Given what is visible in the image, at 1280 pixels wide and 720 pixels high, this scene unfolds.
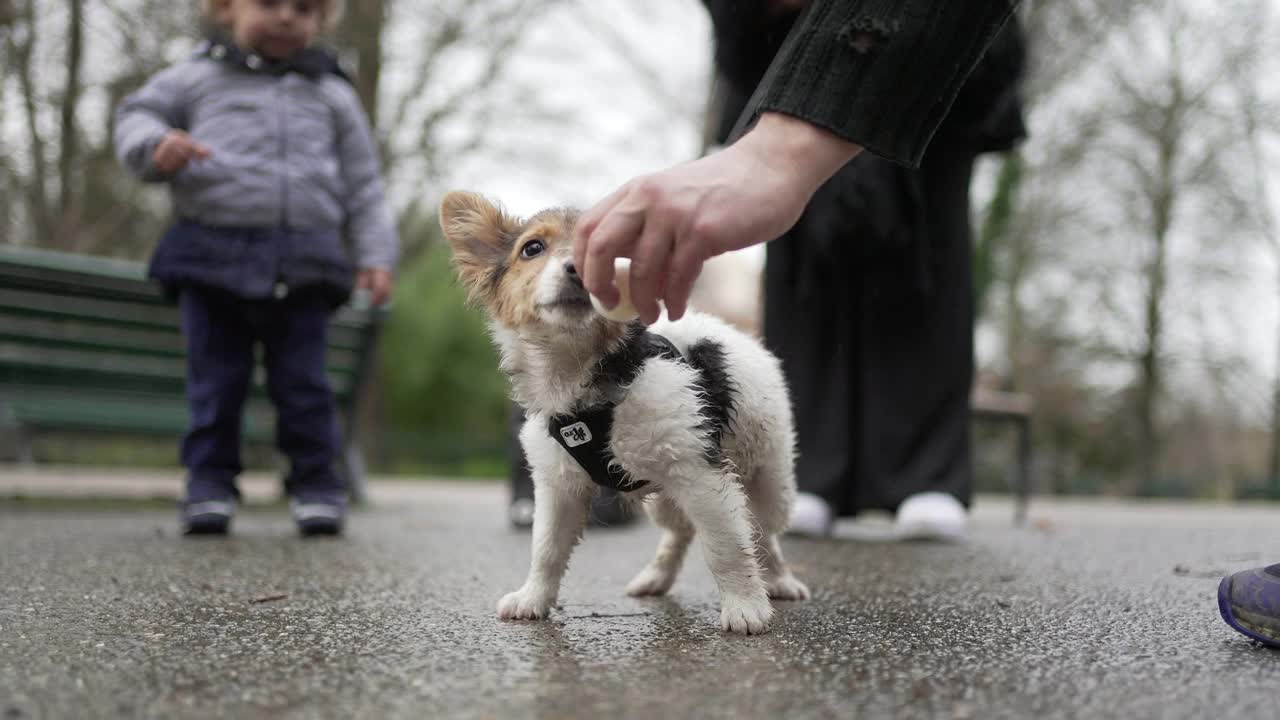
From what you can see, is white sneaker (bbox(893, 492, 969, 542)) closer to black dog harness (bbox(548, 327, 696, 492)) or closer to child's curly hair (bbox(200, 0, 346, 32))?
black dog harness (bbox(548, 327, 696, 492))

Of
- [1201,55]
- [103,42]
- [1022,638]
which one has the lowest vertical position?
[1022,638]

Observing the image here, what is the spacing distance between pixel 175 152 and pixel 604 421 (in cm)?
279

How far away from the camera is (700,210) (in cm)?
156

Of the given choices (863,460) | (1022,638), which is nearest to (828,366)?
(863,460)

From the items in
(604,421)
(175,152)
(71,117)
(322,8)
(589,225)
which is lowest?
(604,421)

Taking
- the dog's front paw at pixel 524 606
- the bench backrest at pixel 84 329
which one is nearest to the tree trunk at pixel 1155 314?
the bench backrest at pixel 84 329

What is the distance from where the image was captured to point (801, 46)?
1726mm

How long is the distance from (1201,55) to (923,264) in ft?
69.3

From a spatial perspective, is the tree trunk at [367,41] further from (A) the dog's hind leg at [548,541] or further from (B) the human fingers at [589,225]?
(B) the human fingers at [589,225]

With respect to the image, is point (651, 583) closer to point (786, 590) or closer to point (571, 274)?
point (786, 590)

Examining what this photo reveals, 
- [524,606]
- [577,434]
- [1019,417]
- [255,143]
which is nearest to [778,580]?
[524,606]

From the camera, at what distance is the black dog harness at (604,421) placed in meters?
2.29

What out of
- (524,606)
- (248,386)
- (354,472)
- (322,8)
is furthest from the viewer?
(354,472)

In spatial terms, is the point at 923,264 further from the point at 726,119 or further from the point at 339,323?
the point at 339,323
